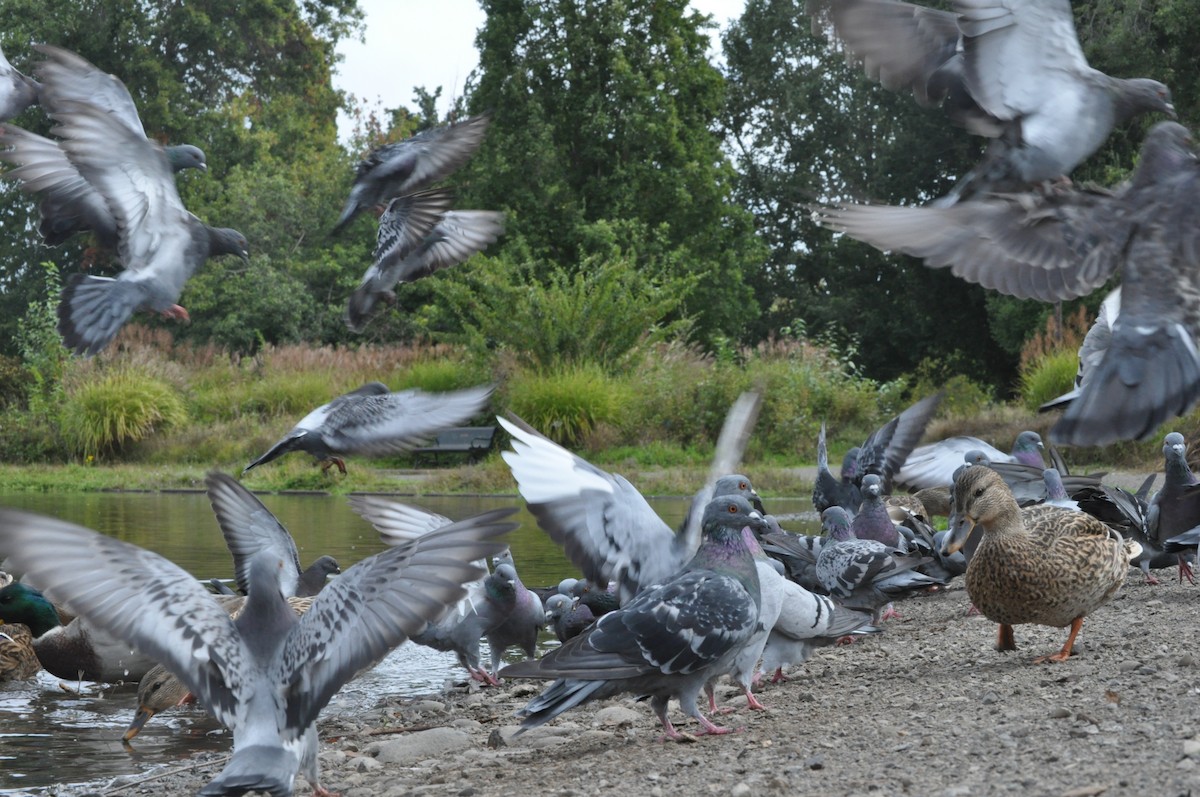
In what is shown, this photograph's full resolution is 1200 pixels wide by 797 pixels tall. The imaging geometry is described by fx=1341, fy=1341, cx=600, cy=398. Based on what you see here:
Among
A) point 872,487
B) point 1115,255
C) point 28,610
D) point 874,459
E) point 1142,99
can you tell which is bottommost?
point 28,610

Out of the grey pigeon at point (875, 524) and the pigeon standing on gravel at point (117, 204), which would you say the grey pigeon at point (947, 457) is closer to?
the grey pigeon at point (875, 524)

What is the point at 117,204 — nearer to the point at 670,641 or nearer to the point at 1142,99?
the point at 670,641

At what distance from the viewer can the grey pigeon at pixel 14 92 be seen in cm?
565

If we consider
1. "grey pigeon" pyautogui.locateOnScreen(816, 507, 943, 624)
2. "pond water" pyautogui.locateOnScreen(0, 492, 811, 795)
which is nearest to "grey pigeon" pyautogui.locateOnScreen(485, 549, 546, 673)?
"pond water" pyautogui.locateOnScreen(0, 492, 811, 795)

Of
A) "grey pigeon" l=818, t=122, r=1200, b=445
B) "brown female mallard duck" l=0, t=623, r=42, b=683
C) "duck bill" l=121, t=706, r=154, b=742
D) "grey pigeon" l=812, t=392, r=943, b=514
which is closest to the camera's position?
"grey pigeon" l=818, t=122, r=1200, b=445

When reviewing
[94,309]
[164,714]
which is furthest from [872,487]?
[94,309]

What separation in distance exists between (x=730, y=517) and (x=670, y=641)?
0.51 meters

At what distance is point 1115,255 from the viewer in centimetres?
377

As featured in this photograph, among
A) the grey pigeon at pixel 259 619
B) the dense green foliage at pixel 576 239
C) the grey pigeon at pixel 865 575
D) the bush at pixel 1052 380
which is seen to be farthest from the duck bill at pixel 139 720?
the bush at pixel 1052 380

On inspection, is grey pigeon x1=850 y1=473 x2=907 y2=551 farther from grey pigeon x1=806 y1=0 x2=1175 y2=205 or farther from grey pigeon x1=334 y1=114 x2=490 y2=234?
grey pigeon x1=806 y1=0 x2=1175 y2=205

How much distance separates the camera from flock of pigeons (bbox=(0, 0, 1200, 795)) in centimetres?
362

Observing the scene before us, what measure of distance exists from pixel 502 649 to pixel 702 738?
92.4 inches

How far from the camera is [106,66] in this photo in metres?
31.8

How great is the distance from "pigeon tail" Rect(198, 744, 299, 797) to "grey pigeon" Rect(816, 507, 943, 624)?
304cm
